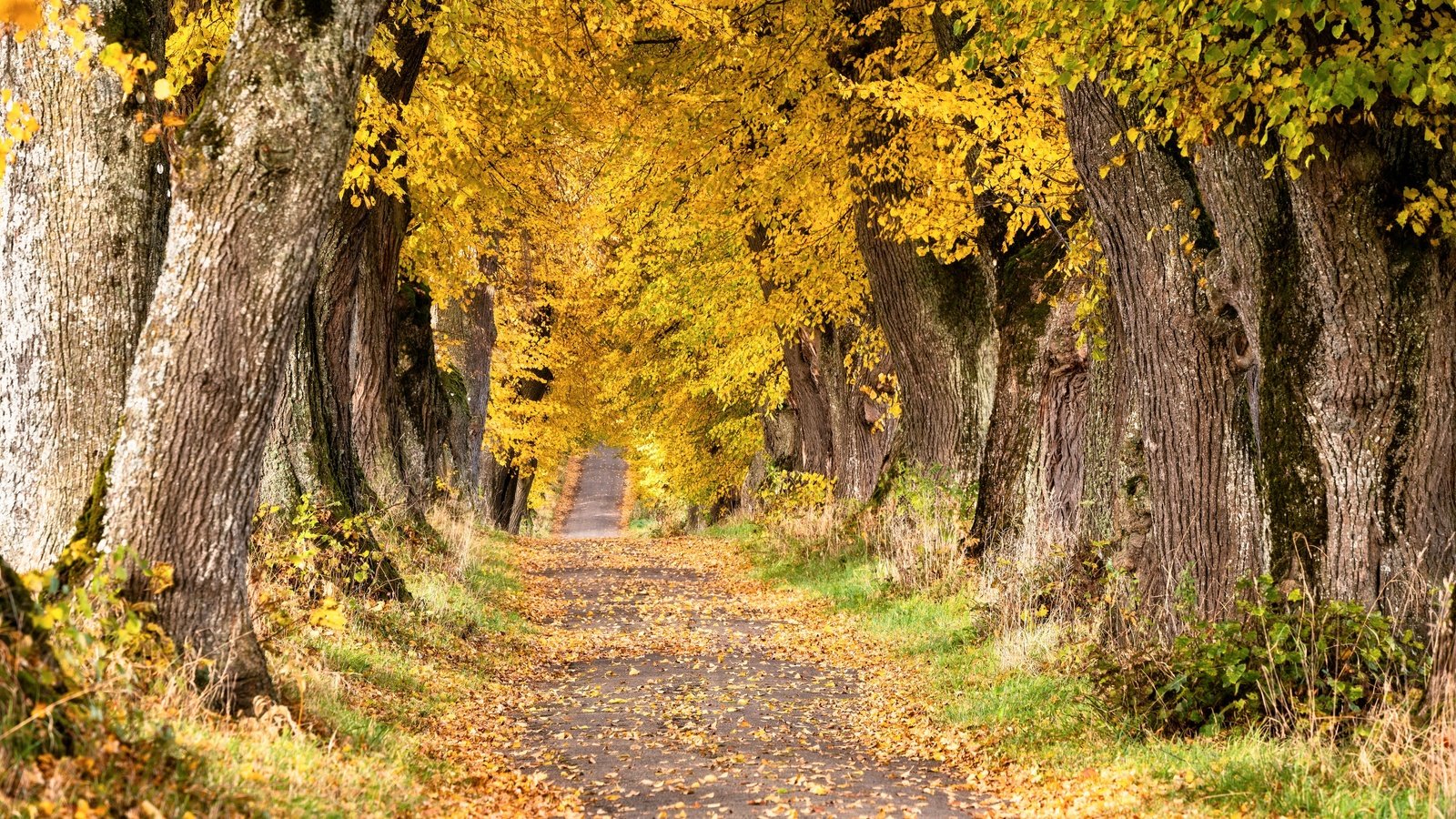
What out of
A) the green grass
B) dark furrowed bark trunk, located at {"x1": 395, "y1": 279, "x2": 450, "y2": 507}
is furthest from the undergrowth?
dark furrowed bark trunk, located at {"x1": 395, "y1": 279, "x2": 450, "y2": 507}

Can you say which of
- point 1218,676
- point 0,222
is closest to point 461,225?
point 0,222

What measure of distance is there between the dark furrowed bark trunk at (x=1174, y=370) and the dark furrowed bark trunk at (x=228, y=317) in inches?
180

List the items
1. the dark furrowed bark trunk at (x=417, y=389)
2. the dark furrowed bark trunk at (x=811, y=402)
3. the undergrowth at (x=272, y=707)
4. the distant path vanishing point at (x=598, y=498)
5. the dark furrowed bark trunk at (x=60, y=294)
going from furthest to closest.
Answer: the distant path vanishing point at (x=598, y=498), the dark furrowed bark trunk at (x=811, y=402), the dark furrowed bark trunk at (x=417, y=389), the dark furrowed bark trunk at (x=60, y=294), the undergrowth at (x=272, y=707)

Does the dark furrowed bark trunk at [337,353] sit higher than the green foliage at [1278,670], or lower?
higher

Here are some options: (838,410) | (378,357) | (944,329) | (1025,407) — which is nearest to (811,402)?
(838,410)

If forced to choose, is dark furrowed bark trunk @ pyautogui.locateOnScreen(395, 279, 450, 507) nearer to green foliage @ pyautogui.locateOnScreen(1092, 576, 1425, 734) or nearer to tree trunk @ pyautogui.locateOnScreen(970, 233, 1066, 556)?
tree trunk @ pyautogui.locateOnScreen(970, 233, 1066, 556)

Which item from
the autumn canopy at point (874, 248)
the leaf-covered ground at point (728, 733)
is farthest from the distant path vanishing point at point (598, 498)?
the leaf-covered ground at point (728, 733)

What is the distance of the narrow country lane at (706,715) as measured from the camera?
631 centimetres

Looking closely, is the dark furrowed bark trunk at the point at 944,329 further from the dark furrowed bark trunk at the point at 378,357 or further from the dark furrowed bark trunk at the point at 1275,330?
the dark furrowed bark trunk at the point at 1275,330

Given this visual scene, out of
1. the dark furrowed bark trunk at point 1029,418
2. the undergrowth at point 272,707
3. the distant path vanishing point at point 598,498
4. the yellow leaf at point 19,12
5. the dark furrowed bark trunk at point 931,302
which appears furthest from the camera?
the distant path vanishing point at point 598,498

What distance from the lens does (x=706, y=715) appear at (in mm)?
8383

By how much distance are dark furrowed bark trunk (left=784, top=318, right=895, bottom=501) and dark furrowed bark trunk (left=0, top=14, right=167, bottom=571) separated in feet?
37.7

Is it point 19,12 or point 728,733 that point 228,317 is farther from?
point 728,733

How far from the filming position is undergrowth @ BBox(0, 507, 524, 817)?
365cm
